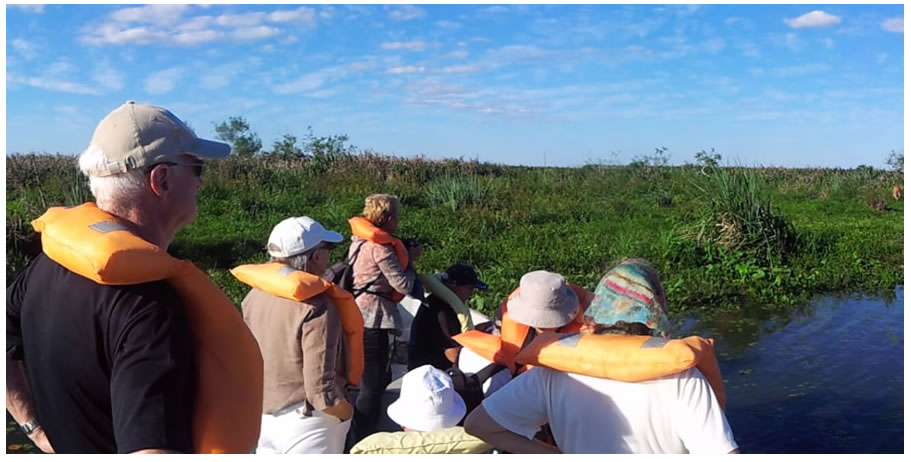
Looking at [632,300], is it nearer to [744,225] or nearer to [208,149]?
[208,149]

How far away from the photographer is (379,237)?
5.10 m

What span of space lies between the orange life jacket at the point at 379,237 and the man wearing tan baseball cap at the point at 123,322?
9.87 ft

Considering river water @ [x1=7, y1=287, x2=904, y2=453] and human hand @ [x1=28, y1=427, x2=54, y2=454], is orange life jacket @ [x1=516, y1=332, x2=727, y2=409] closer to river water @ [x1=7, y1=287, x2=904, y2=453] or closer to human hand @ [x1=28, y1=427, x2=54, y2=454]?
human hand @ [x1=28, y1=427, x2=54, y2=454]

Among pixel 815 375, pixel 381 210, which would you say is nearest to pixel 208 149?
pixel 381 210

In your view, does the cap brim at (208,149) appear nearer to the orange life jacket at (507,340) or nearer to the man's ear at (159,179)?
the man's ear at (159,179)

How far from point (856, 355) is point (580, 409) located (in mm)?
5973

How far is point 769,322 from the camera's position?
880 centimetres

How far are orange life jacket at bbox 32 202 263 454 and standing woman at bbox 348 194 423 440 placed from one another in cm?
282

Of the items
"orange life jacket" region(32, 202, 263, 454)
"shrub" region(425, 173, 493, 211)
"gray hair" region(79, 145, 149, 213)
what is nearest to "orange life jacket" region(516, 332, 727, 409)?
"orange life jacket" region(32, 202, 263, 454)

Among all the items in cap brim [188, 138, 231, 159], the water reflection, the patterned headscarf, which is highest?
cap brim [188, 138, 231, 159]

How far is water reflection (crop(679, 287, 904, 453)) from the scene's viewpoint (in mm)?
5665

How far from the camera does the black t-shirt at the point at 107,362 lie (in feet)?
5.52

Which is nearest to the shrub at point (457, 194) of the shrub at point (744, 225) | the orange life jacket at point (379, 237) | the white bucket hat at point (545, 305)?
the shrub at point (744, 225)
